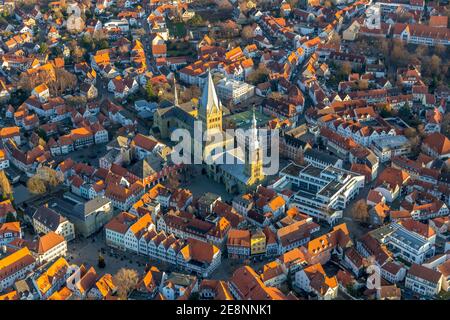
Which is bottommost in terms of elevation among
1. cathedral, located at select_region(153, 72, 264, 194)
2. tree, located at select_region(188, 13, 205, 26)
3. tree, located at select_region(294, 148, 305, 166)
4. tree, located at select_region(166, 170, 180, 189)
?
tree, located at select_region(166, 170, 180, 189)

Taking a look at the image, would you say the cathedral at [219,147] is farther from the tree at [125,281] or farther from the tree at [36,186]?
the tree at [125,281]

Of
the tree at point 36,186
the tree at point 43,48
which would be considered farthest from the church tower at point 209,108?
the tree at point 43,48

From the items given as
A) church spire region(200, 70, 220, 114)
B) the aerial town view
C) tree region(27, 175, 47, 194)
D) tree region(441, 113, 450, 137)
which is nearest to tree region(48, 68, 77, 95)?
the aerial town view

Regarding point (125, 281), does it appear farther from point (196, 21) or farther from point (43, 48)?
point (196, 21)

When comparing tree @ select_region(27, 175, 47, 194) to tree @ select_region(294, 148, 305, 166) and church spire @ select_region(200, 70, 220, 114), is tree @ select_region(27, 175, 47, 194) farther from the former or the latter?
tree @ select_region(294, 148, 305, 166)

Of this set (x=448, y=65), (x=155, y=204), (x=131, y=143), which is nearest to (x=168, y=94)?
(x=131, y=143)
